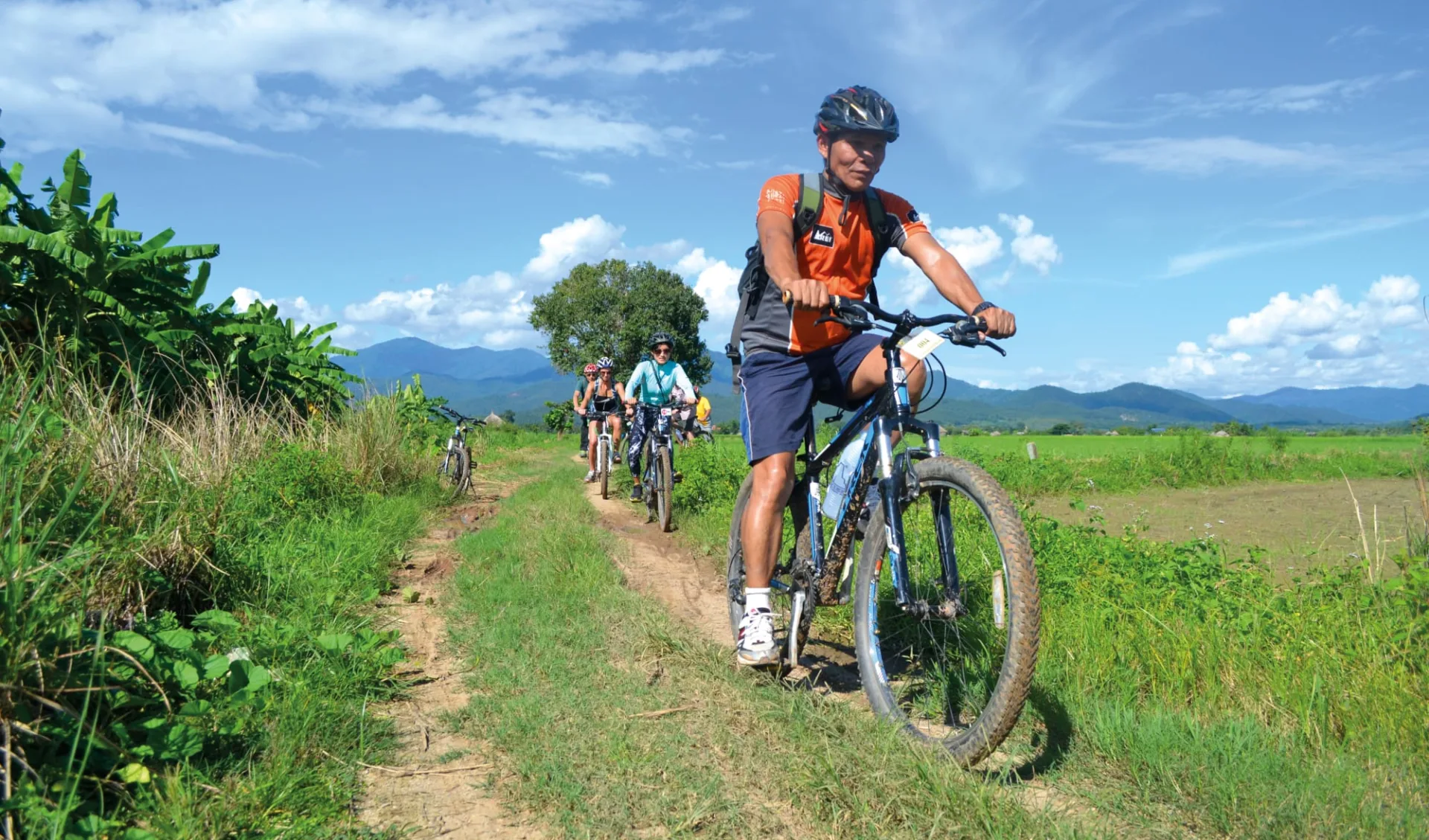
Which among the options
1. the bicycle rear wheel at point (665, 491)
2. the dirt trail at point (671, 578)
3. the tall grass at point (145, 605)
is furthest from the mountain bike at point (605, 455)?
the tall grass at point (145, 605)

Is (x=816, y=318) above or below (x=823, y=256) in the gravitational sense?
below

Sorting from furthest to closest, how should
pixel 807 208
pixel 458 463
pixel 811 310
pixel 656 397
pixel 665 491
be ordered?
pixel 458 463, pixel 656 397, pixel 665 491, pixel 807 208, pixel 811 310

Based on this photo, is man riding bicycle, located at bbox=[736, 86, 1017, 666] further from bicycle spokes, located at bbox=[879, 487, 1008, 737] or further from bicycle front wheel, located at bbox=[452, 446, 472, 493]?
bicycle front wheel, located at bbox=[452, 446, 472, 493]

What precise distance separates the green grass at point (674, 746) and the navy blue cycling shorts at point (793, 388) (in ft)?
3.36

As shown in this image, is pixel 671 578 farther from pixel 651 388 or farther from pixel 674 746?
pixel 651 388

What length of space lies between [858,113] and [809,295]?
886 millimetres

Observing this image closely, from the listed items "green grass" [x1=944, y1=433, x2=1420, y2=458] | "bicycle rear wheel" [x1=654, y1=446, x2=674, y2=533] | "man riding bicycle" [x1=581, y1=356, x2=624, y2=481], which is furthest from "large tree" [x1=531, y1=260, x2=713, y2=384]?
"bicycle rear wheel" [x1=654, y1=446, x2=674, y2=533]

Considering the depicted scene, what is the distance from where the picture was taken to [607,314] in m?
49.2

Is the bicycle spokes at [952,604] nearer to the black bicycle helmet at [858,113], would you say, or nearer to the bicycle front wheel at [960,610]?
the bicycle front wheel at [960,610]

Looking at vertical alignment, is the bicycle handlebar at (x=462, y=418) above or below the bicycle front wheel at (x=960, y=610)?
above

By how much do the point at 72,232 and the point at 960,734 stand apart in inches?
282

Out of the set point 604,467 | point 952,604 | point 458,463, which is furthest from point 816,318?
point 458,463

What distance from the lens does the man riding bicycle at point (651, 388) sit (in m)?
10.6

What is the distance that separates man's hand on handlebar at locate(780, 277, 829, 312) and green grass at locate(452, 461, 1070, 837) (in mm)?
1460
